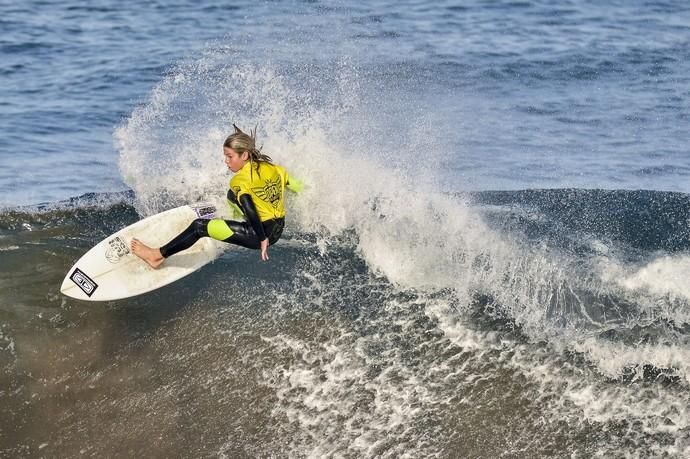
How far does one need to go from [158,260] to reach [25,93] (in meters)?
9.88

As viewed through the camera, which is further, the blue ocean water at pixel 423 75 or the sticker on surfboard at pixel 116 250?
the blue ocean water at pixel 423 75

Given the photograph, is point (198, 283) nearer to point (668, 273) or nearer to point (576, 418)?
point (576, 418)

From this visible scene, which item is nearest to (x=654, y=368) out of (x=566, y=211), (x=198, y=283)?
(x=566, y=211)

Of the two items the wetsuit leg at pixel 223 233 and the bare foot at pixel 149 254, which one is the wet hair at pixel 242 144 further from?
the bare foot at pixel 149 254

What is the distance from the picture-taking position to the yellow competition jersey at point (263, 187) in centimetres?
737

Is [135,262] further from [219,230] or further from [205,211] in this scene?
[219,230]

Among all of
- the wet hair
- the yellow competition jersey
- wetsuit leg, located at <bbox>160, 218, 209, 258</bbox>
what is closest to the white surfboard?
wetsuit leg, located at <bbox>160, 218, 209, 258</bbox>

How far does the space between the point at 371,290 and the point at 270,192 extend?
4.19 ft

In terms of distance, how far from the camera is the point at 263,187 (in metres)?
7.49

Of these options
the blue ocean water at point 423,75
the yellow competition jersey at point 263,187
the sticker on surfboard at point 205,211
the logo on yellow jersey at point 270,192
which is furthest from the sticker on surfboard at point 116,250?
the blue ocean water at point 423,75

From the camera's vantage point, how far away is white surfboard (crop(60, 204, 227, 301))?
25.4ft

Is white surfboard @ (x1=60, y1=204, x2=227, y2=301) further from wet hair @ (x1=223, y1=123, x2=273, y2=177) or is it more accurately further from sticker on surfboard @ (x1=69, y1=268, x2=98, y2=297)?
wet hair @ (x1=223, y1=123, x2=273, y2=177)

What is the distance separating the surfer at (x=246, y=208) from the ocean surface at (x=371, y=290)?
50 cm

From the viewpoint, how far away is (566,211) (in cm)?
946
